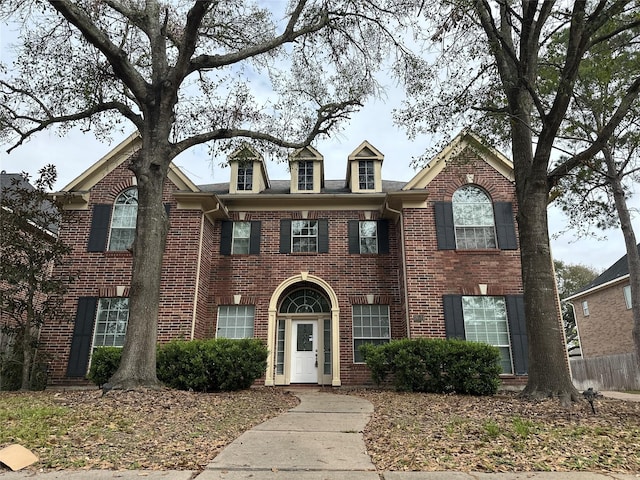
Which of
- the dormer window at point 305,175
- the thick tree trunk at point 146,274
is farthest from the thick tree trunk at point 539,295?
the thick tree trunk at point 146,274

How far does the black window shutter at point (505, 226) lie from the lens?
1190 centimetres

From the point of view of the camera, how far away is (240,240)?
12961mm

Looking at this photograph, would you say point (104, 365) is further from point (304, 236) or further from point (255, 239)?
point (304, 236)

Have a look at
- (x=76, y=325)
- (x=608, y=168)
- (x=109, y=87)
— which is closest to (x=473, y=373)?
(x=608, y=168)

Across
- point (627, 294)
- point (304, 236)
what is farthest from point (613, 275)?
point (304, 236)

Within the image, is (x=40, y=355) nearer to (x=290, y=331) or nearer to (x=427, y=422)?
(x=290, y=331)

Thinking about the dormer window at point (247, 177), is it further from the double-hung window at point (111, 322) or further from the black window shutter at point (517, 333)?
the black window shutter at point (517, 333)

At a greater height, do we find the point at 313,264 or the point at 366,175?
the point at 366,175

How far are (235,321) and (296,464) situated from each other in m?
9.32

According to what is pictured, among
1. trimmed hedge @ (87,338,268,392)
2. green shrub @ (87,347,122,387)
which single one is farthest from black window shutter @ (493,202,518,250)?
green shrub @ (87,347,122,387)

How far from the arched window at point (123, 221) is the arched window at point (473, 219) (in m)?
9.48

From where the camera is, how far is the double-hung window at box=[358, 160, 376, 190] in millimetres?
13398

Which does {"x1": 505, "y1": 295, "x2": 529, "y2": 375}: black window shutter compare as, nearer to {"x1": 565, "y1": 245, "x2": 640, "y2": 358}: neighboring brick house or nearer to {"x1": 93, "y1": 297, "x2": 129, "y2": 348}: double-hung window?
{"x1": 93, "y1": 297, "x2": 129, "y2": 348}: double-hung window

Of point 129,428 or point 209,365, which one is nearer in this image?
point 129,428
